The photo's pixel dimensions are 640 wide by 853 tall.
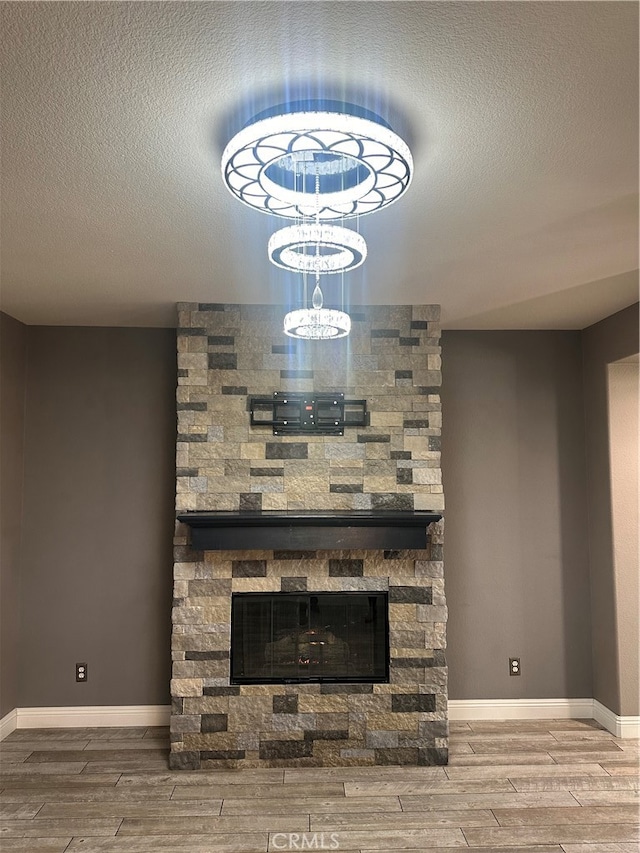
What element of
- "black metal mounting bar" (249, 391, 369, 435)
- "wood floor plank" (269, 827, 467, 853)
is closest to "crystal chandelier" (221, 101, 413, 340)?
"black metal mounting bar" (249, 391, 369, 435)

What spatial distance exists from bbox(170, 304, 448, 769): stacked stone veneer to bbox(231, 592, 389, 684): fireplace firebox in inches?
3.0

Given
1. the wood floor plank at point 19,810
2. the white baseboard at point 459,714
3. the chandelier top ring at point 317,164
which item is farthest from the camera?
the white baseboard at point 459,714

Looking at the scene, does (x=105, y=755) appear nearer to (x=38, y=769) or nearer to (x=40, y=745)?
(x=38, y=769)

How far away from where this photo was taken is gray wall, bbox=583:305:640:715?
4.22 m

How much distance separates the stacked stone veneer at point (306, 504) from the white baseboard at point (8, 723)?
1.23 meters

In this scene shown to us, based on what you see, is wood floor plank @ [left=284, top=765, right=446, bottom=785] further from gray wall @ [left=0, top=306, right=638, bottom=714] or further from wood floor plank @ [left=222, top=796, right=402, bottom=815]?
gray wall @ [left=0, top=306, right=638, bottom=714]

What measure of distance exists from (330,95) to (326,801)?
10.3 feet

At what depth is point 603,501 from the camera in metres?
4.44

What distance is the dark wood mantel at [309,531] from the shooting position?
3.69m

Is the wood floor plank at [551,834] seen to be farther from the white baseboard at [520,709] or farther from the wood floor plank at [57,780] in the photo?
the wood floor plank at [57,780]

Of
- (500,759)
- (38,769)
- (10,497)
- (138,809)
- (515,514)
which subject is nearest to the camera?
(138,809)

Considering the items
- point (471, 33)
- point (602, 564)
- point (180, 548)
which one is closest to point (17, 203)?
point (471, 33)

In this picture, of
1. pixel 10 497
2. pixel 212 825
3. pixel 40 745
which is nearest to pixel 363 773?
pixel 212 825

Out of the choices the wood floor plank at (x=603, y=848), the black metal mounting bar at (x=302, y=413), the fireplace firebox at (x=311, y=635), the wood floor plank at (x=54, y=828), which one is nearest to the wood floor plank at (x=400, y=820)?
the wood floor plank at (x=603, y=848)
